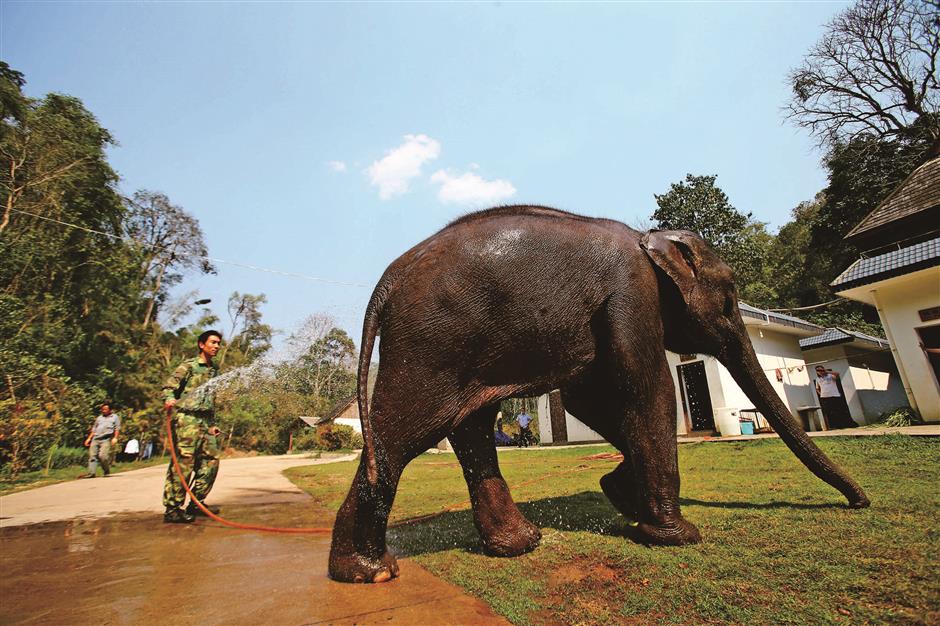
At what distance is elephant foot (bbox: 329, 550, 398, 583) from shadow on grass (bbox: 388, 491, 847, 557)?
583mm

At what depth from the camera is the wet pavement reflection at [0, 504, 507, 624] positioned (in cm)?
199

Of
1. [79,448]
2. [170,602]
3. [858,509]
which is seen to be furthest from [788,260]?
[79,448]

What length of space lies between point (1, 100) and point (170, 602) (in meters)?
24.5

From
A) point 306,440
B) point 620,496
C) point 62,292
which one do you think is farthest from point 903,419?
point 306,440

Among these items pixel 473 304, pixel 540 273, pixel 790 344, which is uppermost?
pixel 790 344

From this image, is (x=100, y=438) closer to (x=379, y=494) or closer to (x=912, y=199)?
(x=379, y=494)

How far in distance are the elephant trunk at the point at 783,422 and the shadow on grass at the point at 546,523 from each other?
173 millimetres

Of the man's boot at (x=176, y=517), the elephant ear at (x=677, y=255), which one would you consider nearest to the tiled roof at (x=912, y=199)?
the elephant ear at (x=677, y=255)

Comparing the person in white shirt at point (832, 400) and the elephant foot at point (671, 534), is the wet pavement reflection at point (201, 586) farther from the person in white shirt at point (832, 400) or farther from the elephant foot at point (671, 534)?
the person in white shirt at point (832, 400)

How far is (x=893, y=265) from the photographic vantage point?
33.2 ft

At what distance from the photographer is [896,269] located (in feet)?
32.6

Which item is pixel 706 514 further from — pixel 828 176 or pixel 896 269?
pixel 828 176

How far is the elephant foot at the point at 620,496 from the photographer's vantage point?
3424 millimetres

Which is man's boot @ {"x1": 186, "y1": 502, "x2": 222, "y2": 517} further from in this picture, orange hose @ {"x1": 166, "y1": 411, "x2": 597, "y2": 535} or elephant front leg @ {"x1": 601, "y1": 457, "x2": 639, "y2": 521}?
elephant front leg @ {"x1": 601, "y1": 457, "x2": 639, "y2": 521}
